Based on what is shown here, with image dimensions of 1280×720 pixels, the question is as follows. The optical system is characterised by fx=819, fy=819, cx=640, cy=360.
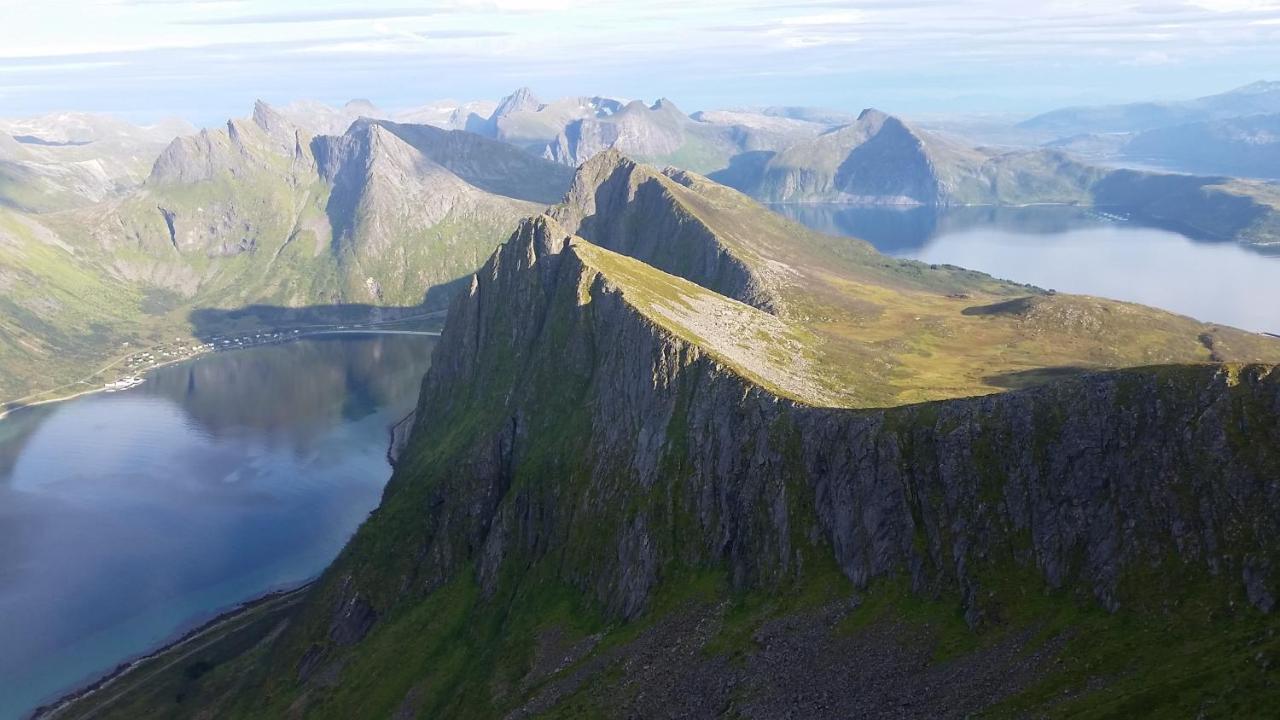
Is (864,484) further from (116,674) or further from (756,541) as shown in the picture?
(116,674)

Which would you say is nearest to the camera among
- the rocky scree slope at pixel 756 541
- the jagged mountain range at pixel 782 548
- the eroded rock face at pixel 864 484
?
the jagged mountain range at pixel 782 548

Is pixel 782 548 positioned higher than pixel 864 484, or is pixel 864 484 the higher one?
pixel 864 484

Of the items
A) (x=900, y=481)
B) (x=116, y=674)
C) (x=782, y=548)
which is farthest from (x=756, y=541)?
(x=116, y=674)

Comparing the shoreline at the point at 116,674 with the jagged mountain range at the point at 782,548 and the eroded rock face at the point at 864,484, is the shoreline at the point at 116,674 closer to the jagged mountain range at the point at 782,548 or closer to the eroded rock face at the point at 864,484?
the jagged mountain range at the point at 782,548

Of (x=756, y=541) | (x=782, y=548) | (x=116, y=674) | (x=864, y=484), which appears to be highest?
Result: (x=864, y=484)

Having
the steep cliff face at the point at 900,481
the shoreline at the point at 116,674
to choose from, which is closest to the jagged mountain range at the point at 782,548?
the steep cliff face at the point at 900,481

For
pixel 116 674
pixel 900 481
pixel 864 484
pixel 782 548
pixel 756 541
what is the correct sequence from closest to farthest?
pixel 900 481 < pixel 864 484 < pixel 782 548 < pixel 756 541 < pixel 116 674

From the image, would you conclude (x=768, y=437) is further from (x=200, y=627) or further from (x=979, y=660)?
(x=200, y=627)
